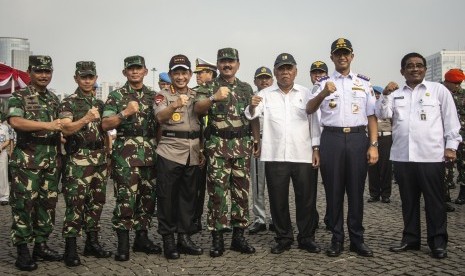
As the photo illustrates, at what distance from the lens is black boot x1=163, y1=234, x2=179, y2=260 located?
16.6ft

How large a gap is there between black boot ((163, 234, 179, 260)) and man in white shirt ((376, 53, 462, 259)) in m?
2.75

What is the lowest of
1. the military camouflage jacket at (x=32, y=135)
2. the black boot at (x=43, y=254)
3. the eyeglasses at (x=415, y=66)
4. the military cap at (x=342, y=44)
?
the black boot at (x=43, y=254)

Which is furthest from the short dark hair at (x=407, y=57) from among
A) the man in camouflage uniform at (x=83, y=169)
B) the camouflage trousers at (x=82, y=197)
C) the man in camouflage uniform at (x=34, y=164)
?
the man in camouflage uniform at (x=34, y=164)

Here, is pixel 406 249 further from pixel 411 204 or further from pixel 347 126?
pixel 347 126

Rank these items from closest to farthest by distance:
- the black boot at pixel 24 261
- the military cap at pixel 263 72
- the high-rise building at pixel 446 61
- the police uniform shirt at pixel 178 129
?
the black boot at pixel 24 261 → the police uniform shirt at pixel 178 129 → the military cap at pixel 263 72 → the high-rise building at pixel 446 61

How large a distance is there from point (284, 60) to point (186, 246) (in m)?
2.71

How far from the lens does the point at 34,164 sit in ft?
15.9

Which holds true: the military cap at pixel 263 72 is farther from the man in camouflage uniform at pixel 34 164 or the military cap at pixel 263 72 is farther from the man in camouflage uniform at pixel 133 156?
the man in camouflage uniform at pixel 34 164

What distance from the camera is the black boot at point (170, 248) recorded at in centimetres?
507

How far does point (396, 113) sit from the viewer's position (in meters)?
5.39

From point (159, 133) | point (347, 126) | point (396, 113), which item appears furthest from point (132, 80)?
point (396, 113)

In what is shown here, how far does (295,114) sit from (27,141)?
333cm

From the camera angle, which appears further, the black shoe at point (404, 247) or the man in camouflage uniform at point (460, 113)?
the man in camouflage uniform at point (460, 113)

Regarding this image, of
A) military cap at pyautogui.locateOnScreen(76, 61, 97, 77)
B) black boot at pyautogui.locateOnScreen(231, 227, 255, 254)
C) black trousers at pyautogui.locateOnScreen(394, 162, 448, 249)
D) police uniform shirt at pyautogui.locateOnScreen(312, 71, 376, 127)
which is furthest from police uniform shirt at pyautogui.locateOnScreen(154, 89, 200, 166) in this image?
black trousers at pyautogui.locateOnScreen(394, 162, 448, 249)
